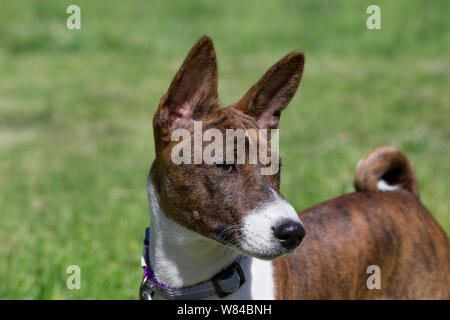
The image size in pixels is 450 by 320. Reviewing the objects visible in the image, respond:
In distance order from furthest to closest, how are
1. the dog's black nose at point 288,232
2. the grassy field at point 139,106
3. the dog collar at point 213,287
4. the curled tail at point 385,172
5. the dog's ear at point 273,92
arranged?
the grassy field at point 139,106 → the curled tail at point 385,172 → the dog's ear at point 273,92 → the dog collar at point 213,287 → the dog's black nose at point 288,232

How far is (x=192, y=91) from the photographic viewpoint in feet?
8.59

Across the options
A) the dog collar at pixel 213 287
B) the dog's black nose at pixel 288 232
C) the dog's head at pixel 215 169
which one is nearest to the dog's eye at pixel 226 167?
the dog's head at pixel 215 169

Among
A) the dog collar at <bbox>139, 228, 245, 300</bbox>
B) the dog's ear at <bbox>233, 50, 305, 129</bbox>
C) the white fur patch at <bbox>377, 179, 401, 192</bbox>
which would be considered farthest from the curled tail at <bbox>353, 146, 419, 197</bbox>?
the dog collar at <bbox>139, 228, 245, 300</bbox>

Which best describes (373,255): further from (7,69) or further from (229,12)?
(229,12)

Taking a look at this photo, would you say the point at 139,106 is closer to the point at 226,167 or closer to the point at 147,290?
the point at 147,290

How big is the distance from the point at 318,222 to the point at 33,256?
2138mm

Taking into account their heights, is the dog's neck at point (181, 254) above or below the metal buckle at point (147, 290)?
above

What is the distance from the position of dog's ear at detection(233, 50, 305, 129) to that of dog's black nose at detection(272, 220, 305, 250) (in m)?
0.66

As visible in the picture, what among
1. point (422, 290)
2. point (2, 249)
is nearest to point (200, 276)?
point (422, 290)

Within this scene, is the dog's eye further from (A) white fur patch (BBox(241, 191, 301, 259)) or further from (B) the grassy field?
(B) the grassy field

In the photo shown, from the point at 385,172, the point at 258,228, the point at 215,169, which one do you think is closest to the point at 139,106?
the point at 385,172

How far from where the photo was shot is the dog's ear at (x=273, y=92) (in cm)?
269

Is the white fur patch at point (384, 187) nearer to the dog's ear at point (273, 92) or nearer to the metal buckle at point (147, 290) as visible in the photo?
the dog's ear at point (273, 92)

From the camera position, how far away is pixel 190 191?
2459 millimetres
